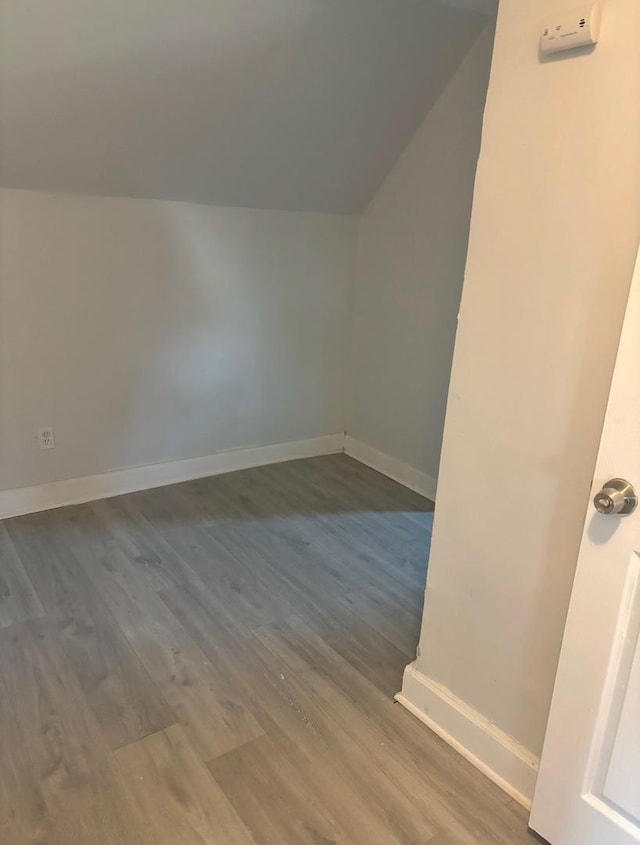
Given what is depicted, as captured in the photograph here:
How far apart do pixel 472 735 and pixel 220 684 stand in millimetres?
750

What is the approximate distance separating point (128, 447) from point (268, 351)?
894 mm

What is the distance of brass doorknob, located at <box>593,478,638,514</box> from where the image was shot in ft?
3.89

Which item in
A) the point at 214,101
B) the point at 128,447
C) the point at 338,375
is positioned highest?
the point at 214,101

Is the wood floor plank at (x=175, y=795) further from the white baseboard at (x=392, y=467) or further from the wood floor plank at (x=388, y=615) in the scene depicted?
the white baseboard at (x=392, y=467)

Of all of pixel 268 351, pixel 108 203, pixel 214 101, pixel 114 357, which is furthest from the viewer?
pixel 268 351

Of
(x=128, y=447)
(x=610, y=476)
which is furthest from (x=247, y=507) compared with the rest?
(x=610, y=476)

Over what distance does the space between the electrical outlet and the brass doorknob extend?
8.00 ft

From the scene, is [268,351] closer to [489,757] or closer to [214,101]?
[214,101]

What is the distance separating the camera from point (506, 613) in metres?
1.60

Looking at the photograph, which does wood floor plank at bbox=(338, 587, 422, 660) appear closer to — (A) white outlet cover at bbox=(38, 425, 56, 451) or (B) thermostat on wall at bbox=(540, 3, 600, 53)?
(A) white outlet cover at bbox=(38, 425, 56, 451)

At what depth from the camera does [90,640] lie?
211cm

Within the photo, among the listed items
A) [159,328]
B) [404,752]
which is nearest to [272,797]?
[404,752]

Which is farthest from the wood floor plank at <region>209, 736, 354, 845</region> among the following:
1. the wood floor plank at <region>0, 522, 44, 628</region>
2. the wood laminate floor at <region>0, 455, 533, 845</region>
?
the wood floor plank at <region>0, 522, 44, 628</region>

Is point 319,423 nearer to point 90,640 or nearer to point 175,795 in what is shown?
point 90,640
